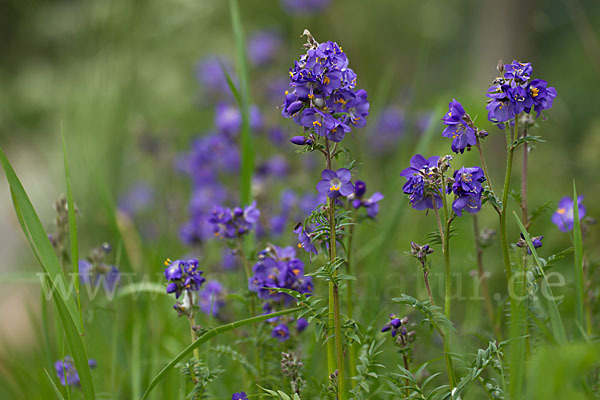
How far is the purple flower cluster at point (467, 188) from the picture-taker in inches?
54.8

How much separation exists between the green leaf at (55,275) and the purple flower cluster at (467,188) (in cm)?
101

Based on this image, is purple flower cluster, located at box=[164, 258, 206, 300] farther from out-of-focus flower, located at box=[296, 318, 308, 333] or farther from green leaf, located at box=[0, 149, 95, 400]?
out-of-focus flower, located at box=[296, 318, 308, 333]

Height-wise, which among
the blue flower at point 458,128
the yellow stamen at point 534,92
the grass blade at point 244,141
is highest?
the grass blade at point 244,141

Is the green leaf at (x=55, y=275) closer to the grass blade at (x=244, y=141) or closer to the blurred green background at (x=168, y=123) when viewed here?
the blurred green background at (x=168, y=123)

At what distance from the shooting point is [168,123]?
5352 mm

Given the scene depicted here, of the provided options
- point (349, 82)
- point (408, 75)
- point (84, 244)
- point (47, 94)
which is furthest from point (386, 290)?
point (408, 75)

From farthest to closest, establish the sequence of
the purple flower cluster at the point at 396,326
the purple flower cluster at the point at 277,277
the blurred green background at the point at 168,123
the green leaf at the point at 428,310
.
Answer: the blurred green background at the point at 168,123 < the purple flower cluster at the point at 277,277 < the purple flower cluster at the point at 396,326 < the green leaf at the point at 428,310

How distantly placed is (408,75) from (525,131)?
8233 millimetres

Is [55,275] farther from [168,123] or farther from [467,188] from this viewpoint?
[168,123]

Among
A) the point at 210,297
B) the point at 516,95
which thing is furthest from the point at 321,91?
the point at 210,297

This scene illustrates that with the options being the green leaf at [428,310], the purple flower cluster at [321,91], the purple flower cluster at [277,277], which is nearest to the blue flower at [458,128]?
the purple flower cluster at [321,91]

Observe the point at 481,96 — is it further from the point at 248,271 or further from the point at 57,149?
the point at 57,149

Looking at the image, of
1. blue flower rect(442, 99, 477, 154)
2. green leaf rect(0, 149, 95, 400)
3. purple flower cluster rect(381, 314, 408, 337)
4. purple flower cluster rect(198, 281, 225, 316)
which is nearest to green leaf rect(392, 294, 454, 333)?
purple flower cluster rect(381, 314, 408, 337)

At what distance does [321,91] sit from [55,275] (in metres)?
0.84
